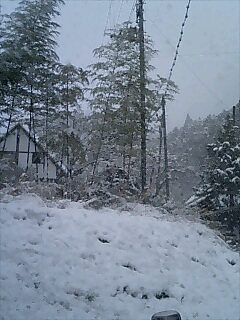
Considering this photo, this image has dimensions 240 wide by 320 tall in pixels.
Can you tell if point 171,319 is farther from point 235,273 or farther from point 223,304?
point 235,273

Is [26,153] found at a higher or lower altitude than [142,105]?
lower

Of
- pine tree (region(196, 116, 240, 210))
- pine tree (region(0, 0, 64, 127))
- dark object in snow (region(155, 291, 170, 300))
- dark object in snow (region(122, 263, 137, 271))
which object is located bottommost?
dark object in snow (region(155, 291, 170, 300))

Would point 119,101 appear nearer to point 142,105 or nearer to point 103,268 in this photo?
point 142,105

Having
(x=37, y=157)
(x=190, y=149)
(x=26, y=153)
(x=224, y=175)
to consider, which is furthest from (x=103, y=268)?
(x=190, y=149)

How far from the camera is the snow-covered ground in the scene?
4352mm

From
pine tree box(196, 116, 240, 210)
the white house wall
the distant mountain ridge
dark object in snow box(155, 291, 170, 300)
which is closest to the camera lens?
dark object in snow box(155, 291, 170, 300)

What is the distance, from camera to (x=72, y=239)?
5566mm

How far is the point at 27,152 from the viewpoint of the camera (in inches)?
485

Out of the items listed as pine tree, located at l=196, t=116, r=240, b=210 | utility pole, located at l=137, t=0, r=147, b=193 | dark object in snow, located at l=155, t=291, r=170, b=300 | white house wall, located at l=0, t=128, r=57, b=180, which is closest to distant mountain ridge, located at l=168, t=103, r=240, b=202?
pine tree, located at l=196, t=116, r=240, b=210

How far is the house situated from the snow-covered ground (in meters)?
4.31

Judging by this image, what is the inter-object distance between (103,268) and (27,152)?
762cm

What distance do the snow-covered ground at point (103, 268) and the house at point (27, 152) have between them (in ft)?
14.1

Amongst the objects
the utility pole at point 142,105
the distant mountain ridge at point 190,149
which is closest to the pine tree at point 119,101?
the utility pole at point 142,105

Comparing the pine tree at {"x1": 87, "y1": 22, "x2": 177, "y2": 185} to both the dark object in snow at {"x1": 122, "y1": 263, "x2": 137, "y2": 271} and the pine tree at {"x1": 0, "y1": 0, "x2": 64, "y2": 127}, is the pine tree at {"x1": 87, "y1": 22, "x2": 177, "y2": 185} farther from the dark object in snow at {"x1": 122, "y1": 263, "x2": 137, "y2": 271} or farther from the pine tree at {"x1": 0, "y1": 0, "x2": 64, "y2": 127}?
the dark object in snow at {"x1": 122, "y1": 263, "x2": 137, "y2": 271}
